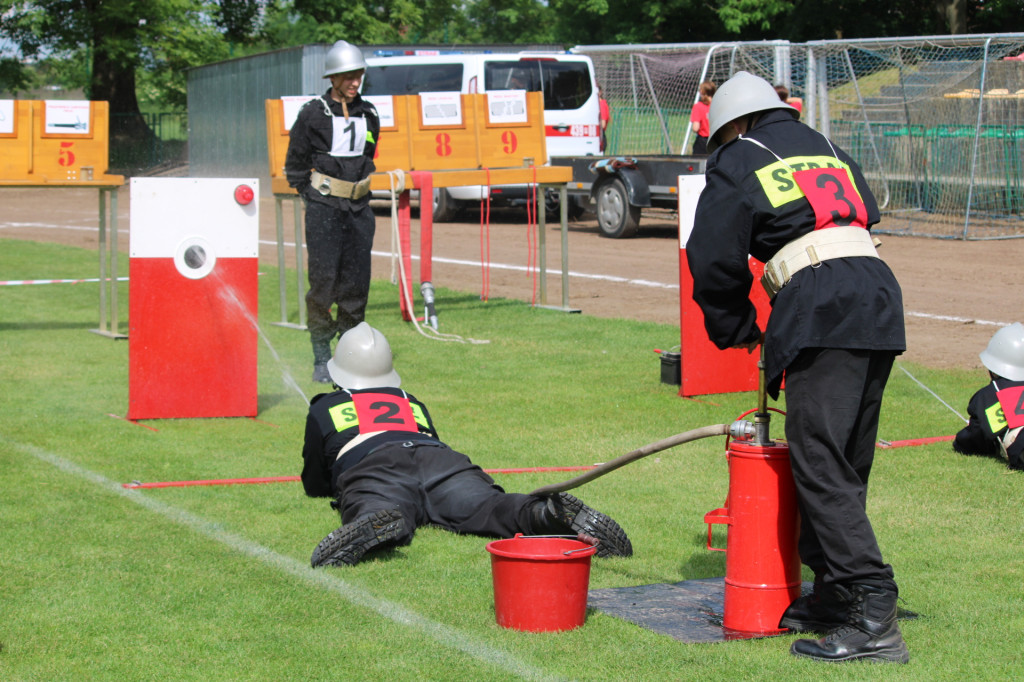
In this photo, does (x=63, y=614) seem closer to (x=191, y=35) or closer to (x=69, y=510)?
(x=69, y=510)

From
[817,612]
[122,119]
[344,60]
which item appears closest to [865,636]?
[817,612]

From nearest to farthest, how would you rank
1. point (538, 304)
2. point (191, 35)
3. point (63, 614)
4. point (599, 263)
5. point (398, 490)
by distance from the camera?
point (63, 614), point (398, 490), point (538, 304), point (599, 263), point (191, 35)

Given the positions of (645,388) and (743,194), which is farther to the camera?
(645,388)

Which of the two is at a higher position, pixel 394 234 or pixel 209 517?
pixel 394 234

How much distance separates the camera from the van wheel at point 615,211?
20206mm

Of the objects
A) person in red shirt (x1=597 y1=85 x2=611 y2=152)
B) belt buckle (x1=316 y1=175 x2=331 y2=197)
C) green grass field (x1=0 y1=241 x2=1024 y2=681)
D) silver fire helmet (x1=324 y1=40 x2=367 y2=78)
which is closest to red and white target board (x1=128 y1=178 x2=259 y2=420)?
green grass field (x1=0 y1=241 x2=1024 y2=681)

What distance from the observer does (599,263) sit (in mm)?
17562

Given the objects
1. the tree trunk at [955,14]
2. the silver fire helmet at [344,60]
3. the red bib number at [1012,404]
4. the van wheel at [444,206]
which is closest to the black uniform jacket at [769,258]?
the red bib number at [1012,404]

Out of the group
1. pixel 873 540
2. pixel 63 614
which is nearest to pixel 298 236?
pixel 63 614

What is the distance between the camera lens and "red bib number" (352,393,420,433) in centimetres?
603

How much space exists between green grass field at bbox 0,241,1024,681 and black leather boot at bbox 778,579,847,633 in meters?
0.11

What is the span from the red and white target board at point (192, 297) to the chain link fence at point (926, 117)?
44.5 ft

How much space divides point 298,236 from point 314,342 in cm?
326

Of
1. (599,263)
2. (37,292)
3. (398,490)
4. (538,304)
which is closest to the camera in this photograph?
(398,490)
